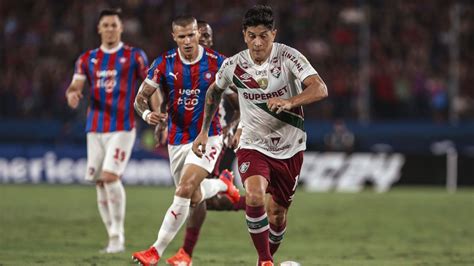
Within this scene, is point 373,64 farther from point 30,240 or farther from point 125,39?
point 30,240

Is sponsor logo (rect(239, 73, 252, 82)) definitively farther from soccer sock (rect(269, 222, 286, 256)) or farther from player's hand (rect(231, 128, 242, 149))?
soccer sock (rect(269, 222, 286, 256))

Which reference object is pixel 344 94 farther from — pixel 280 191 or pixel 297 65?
pixel 297 65

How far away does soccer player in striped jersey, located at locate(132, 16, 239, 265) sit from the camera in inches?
355

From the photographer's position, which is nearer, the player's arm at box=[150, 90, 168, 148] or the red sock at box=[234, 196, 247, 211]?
the player's arm at box=[150, 90, 168, 148]

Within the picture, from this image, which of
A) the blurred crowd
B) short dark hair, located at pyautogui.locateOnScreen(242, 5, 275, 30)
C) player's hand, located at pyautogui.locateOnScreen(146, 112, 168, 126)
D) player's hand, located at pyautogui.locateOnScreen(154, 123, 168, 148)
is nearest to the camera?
short dark hair, located at pyautogui.locateOnScreen(242, 5, 275, 30)

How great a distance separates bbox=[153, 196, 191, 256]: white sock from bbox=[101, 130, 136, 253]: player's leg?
7.75 feet

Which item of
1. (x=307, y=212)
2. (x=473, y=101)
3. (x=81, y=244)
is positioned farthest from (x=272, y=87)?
(x=473, y=101)

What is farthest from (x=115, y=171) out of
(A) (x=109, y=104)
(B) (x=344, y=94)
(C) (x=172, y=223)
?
(B) (x=344, y=94)

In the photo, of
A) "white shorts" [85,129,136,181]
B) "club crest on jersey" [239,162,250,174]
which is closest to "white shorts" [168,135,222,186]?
"club crest on jersey" [239,162,250,174]

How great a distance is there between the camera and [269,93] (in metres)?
8.30

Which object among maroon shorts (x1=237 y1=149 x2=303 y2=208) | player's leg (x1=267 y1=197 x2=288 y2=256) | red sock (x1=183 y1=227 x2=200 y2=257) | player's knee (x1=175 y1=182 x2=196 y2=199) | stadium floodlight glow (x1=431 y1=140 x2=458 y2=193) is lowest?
stadium floodlight glow (x1=431 y1=140 x2=458 y2=193)

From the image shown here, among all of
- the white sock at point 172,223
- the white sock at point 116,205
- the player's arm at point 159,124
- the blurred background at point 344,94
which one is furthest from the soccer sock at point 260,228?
the blurred background at point 344,94

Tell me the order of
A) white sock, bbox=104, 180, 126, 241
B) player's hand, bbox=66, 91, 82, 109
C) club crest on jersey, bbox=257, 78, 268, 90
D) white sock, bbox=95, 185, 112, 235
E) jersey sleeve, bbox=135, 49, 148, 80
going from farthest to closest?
jersey sleeve, bbox=135, 49, 148, 80 → white sock, bbox=95, 185, 112, 235 → player's hand, bbox=66, 91, 82, 109 → white sock, bbox=104, 180, 126, 241 → club crest on jersey, bbox=257, 78, 268, 90

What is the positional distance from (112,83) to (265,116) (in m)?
3.52
